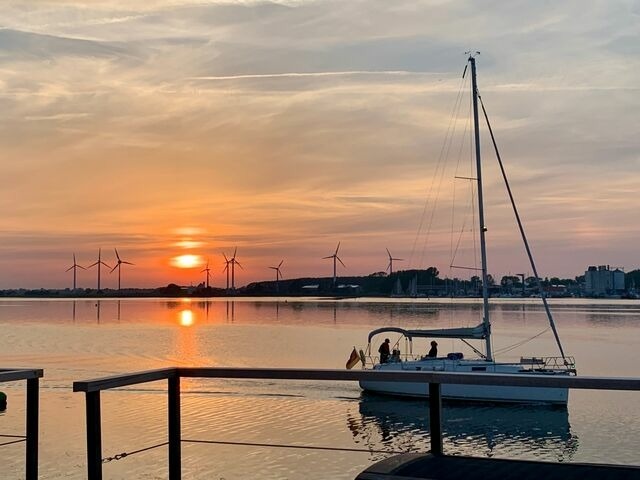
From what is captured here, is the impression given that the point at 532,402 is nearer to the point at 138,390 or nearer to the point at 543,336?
the point at 138,390

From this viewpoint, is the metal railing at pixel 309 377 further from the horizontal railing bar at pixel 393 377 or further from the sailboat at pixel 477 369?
the sailboat at pixel 477 369

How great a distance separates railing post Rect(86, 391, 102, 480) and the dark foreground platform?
1659 mm

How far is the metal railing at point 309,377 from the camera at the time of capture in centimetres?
443

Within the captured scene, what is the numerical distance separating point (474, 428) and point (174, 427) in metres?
20.3

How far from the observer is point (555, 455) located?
2116 centimetres

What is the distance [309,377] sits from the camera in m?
4.98

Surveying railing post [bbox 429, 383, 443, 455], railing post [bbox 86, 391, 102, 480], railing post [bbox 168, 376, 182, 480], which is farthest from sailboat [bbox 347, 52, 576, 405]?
railing post [bbox 86, 391, 102, 480]

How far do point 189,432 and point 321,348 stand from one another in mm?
35770

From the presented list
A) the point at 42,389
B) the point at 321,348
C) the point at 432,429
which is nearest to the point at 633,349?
the point at 321,348

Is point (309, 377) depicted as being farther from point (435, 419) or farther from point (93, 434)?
point (93, 434)

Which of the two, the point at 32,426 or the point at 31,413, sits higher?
the point at 31,413

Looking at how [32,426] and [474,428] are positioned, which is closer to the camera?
[32,426]

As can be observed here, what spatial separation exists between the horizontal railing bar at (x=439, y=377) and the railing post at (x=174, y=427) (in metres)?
0.10

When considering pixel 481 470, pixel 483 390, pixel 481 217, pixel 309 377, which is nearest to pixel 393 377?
pixel 309 377
